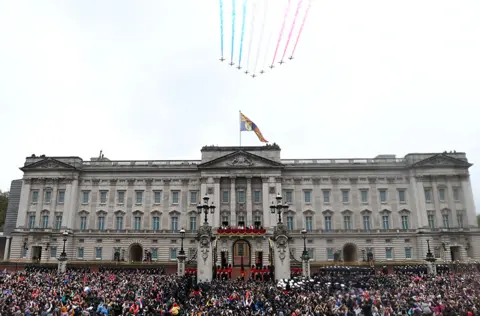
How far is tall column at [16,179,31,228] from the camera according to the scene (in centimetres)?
6619

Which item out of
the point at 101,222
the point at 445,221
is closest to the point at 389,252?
the point at 445,221

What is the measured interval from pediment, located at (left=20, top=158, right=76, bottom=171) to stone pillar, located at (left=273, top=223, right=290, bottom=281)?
147ft

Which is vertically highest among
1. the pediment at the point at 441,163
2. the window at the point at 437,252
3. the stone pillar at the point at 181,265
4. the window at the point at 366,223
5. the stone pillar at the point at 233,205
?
the pediment at the point at 441,163

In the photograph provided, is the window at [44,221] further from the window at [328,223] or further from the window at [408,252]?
the window at [408,252]

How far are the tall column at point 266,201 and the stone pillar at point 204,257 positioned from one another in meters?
27.1

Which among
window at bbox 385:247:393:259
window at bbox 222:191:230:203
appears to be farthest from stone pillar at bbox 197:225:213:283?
window at bbox 385:247:393:259

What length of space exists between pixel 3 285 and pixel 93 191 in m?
36.7

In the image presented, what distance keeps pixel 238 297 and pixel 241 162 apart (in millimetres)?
41728

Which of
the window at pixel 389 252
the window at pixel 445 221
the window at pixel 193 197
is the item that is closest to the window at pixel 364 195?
the window at pixel 389 252

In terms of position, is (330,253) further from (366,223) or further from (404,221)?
(404,221)

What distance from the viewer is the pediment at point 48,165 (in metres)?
68.1

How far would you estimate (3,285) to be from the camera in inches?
1304

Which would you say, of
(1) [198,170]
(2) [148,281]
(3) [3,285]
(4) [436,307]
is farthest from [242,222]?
(4) [436,307]

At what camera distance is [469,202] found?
64875mm
